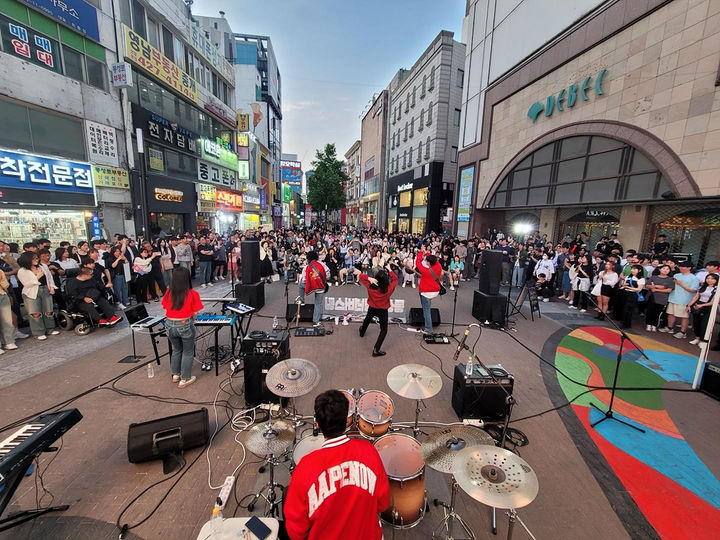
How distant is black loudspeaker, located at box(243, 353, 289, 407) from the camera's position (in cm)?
498

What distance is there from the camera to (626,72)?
489 inches

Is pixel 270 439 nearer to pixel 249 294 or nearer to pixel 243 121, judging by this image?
pixel 249 294

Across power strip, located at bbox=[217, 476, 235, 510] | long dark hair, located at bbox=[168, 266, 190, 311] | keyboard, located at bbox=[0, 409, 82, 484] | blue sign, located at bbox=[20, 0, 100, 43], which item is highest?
blue sign, located at bbox=[20, 0, 100, 43]

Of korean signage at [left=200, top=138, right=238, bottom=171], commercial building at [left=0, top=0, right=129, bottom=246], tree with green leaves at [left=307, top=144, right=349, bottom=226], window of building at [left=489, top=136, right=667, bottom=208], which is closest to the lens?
commercial building at [left=0, top=0, right=129, bottom=246]

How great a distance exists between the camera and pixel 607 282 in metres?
9.71

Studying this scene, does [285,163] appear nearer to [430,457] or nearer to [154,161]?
[154,161]

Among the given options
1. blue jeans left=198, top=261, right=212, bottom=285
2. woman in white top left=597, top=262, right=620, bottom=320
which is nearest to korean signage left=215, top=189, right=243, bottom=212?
blue jeans left=198, top=261, right=212, bottom=285

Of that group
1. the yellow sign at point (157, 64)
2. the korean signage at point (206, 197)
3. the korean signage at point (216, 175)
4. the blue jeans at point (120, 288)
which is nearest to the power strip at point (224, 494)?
the blue jeans at point (120, 288)

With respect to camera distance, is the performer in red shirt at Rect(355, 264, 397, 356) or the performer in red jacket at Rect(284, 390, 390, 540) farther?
the performer in red shirt at Rect(355, 264, 397, 356)

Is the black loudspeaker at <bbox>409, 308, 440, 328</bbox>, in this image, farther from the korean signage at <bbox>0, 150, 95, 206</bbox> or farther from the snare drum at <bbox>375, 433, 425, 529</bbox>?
the korean signage at <bbox>0, 150, 95, 206</bbox>

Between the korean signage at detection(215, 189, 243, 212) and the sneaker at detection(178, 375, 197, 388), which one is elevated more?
the korean signage at detection(215, 189, 243, 212)

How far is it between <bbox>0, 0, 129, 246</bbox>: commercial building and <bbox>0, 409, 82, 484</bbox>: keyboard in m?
13.4

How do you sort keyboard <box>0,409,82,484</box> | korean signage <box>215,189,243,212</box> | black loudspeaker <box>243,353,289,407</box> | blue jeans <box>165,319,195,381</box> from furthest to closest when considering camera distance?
korean signage <box>215,189,243,212</box>, blue jeans <box>165,319,195,381</box>, black loudspeaker <box>243,353,289,407</box>, keyboard <box>0,409,82,484</box>

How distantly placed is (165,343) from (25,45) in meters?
13.8
